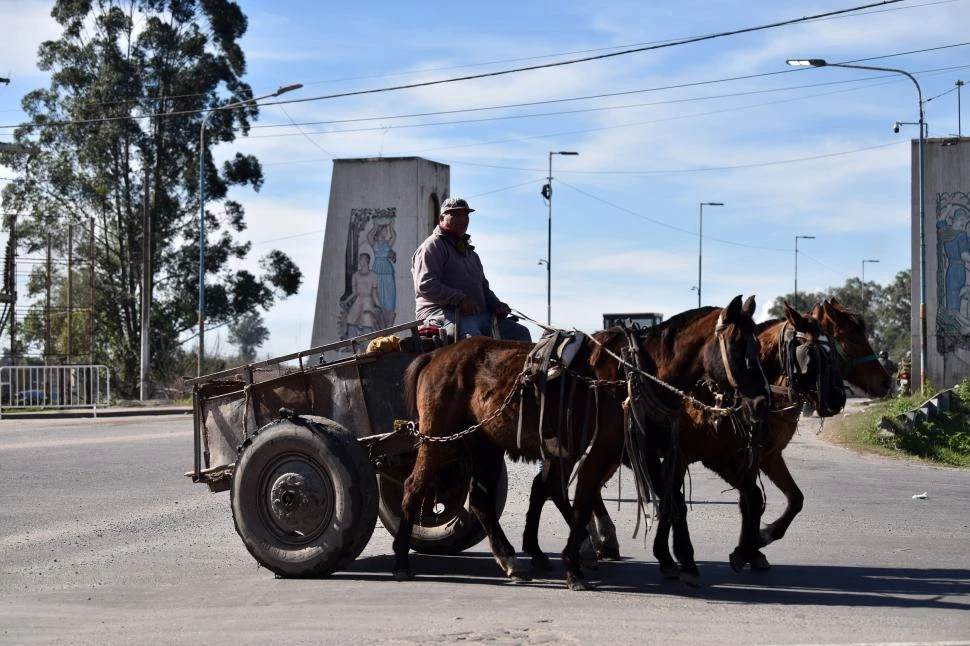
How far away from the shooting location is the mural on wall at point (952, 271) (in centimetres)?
3083

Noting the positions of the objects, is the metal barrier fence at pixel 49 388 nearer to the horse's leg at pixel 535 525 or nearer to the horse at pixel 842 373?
the horse's leg at pixel 535 525

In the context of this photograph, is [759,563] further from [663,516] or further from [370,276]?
[370,276]

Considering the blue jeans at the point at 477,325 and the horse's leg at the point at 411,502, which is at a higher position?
the blue jeans at the point at 477,325

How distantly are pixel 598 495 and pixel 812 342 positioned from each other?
201cm

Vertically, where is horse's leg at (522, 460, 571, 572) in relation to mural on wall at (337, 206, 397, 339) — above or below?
below

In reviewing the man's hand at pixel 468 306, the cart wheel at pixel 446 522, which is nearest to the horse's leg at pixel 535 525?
the cart wheel at pixel 446 522

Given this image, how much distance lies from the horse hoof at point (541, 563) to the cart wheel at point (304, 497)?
51.5 inches

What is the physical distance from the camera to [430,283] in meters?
9.86

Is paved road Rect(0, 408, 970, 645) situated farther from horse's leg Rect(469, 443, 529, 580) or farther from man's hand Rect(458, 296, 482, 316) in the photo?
man's hand Rect(458, 296, 482, 316)

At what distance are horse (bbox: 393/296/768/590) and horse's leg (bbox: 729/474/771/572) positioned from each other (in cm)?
92

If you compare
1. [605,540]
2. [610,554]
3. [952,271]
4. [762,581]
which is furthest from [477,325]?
[952,271]

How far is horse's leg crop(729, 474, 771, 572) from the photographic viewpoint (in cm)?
895

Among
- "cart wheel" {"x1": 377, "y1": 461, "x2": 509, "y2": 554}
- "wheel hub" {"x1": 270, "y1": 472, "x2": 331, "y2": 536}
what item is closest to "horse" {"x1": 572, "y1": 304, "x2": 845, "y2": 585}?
"cart wheel" {"x1": 377, "y1": 461, "x2": 509, "y2": 554}

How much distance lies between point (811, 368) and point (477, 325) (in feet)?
9.03
